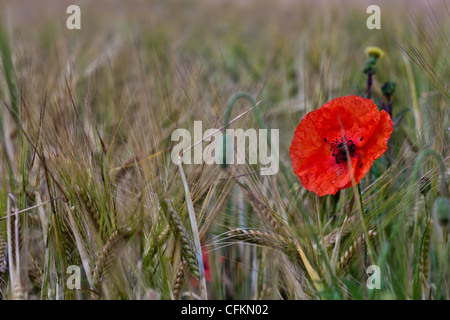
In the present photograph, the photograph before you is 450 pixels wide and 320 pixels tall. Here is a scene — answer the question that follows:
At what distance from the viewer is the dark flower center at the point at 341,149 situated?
868mm

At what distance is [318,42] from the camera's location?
5.60ft

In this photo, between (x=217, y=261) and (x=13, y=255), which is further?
(x=217, y=261)

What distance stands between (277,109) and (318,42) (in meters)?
0.40

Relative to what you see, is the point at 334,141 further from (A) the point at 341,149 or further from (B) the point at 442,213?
(B) the point at 442,213

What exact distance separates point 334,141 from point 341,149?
0.06ft

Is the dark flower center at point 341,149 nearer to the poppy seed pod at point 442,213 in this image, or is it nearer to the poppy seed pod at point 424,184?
the poppy seed pod at point 424,184

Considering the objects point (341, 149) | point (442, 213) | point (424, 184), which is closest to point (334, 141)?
point (341, 149)

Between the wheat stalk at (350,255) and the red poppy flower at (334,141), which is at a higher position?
the red poppy flower at (334,141)

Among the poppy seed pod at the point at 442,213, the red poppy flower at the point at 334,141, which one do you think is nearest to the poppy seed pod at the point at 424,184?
the red poppy flower at the point at 334,141

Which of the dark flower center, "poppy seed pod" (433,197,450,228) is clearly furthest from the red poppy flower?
"poppy seed pod" (433,197,450,228)

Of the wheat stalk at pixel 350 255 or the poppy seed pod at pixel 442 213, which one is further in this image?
the wheat stalk at pixel 350 255

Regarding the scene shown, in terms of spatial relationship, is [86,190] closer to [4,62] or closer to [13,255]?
[13,255]

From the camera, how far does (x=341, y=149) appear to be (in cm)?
87
